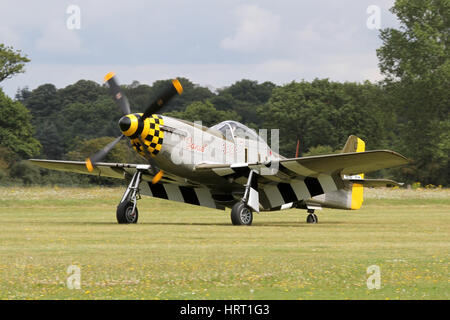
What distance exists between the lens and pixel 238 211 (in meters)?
21.0

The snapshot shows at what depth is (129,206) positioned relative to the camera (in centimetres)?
2125

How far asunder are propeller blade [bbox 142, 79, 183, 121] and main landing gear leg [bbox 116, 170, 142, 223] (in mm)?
2642

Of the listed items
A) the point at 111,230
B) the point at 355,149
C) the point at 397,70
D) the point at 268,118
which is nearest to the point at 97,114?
the point at 268,118

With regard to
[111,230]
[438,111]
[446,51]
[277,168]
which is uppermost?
[446,51]

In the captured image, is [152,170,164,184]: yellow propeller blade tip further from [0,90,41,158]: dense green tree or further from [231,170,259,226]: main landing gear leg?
[0,90,41,158]: dense green tree

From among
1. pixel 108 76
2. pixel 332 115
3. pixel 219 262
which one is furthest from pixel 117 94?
pixel 332 115

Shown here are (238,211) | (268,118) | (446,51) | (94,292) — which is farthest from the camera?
(268,118)

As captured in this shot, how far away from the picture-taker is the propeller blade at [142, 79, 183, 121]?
19250 millimetres

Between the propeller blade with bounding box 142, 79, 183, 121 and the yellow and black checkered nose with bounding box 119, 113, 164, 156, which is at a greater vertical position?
the propeller blade with bounding box 142, 79, 183, 121

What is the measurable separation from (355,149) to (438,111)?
53531 millimetres

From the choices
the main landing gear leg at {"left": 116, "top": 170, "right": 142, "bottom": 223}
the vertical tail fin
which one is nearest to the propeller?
the main landing gear leg at {"left": 116, "top": 170, "right": 142, "bottom": 223}

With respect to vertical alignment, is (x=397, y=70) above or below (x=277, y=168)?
above
